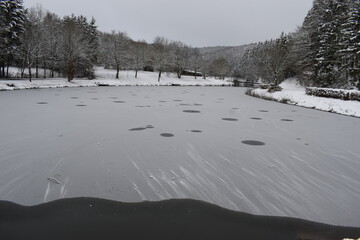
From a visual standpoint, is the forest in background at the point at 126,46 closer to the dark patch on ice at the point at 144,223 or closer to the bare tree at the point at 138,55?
the bare tree at the point at 138,55

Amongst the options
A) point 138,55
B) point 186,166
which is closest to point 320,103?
point 186,166

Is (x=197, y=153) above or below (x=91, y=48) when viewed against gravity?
below

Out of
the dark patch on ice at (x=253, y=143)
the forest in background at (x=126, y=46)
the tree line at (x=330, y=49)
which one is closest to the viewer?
the dark patch on ice at (x=253, y=143)

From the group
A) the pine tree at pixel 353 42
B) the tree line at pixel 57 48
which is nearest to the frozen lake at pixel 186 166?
the pine tree at pixel 353 42

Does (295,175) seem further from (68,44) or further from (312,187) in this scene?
(68,44)

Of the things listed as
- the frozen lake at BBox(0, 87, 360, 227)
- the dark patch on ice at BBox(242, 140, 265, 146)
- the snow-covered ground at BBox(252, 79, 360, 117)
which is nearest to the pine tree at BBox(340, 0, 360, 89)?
the snow-covered ground at BBox(252, 79, 360, 117)

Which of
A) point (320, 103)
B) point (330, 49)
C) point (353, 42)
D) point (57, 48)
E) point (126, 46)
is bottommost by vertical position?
point (320, 103)

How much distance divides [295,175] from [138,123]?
5.66m

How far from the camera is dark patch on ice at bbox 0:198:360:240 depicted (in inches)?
110

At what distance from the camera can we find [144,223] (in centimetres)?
301

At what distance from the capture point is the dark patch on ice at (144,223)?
2.79m

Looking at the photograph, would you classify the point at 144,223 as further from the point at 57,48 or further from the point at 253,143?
the point at 57,48

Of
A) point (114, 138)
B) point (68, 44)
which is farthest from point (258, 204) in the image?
point (68, 44)

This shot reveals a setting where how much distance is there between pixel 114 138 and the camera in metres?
6.58
